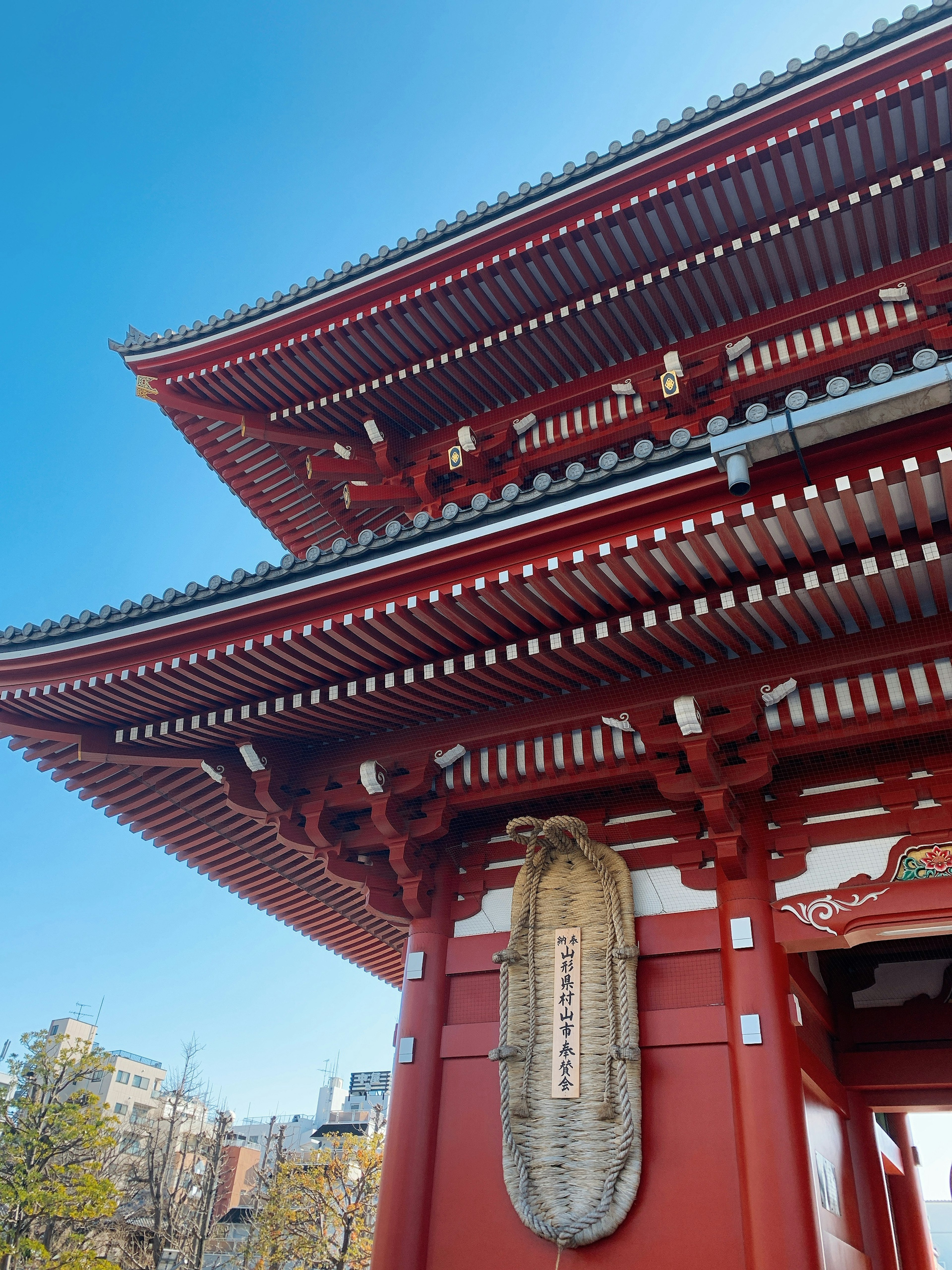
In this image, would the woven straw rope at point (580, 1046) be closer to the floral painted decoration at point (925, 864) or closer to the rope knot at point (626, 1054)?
the rope knot at point (626, 1054)

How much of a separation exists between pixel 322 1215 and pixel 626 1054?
18341 mm

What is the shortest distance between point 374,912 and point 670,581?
3.66 metres

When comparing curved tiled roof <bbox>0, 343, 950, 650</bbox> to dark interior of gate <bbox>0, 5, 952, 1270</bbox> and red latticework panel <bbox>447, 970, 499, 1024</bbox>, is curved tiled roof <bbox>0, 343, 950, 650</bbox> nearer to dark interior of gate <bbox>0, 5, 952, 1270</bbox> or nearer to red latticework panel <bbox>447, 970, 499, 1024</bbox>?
dark interior of gate <bbox>0, 5, 952, 1270</bbox>

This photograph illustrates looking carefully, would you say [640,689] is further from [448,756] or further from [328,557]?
[328,557]

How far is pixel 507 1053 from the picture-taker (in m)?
5.44

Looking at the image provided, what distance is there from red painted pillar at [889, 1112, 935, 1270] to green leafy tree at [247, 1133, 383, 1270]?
11952 mm

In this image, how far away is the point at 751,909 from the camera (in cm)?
533

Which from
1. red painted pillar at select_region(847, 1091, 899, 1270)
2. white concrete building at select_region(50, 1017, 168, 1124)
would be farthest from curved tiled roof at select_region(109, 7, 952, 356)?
white concrete building at select_region(50, 1017, 168, 1124)

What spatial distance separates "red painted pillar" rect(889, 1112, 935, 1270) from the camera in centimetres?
880

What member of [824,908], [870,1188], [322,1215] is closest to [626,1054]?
[824,908]

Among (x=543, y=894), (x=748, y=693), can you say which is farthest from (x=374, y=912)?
(x=748, y=693)

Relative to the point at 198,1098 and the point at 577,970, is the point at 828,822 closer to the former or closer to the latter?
the point at 577,970

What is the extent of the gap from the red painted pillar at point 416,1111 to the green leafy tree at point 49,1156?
1076cm

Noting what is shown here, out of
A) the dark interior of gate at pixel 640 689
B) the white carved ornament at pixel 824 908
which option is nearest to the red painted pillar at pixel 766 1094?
the dark interior of gate at pixel 640 689
